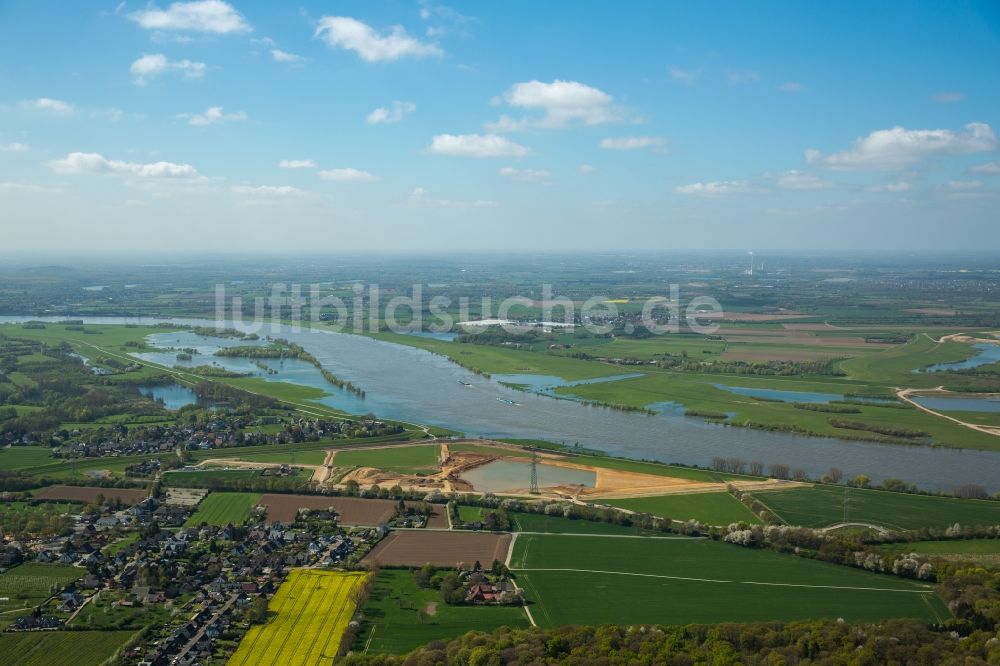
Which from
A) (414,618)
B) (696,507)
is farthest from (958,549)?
(414,618)

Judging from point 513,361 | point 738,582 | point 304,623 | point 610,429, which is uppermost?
point 513,361

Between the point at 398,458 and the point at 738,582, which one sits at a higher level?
the point at 398,458

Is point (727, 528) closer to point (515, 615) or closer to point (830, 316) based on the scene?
point (515, 615)

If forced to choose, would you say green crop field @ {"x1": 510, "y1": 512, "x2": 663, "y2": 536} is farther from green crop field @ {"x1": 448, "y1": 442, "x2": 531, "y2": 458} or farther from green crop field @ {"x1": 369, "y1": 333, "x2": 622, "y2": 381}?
green crop field @ {"x1": 369, "y1": 333, "x2": 622, "y2": 381}

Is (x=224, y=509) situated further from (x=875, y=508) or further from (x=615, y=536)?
(x=875, y=508)

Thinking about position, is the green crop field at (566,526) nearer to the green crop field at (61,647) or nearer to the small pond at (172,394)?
the green crop field at (61,647)

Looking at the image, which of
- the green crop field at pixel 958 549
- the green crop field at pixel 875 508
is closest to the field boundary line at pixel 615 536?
the green crop field at pixel 875 508

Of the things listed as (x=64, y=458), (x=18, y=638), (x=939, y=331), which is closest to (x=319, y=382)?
(x=64, y=458)
